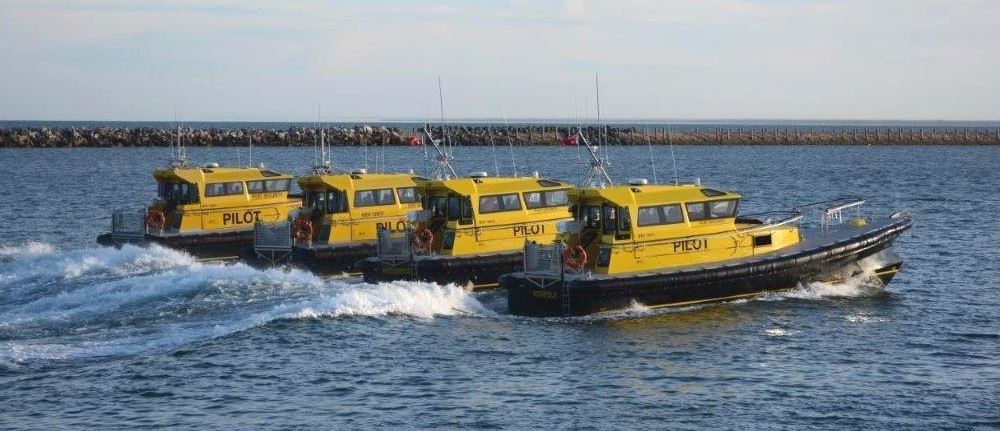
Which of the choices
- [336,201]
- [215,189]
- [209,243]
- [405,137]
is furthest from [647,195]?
[405,137]

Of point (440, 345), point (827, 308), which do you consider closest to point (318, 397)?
point (440, 345)

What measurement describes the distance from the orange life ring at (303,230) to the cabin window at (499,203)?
5.56 m

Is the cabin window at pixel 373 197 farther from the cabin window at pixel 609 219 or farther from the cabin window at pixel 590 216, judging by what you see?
the cabin window at pixel 609 219

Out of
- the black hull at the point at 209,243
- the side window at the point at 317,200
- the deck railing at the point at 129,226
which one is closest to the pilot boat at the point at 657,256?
the side window at the point at 317,200

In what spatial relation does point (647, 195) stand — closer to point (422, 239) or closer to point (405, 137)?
point (422, 239)

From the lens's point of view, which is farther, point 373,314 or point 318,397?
point 373,314

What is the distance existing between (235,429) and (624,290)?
1086 cm

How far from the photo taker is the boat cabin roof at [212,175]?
39344mm

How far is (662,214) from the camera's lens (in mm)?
28938

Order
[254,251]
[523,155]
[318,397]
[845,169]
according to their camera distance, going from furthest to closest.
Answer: [523,155]
[845,169]
[254,251]
[318,397]

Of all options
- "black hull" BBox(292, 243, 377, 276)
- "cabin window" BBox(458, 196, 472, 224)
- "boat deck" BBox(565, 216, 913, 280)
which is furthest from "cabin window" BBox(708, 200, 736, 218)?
"black hull" BBox(292, 243, 377, 276)

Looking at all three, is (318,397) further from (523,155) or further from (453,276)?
(523,155)

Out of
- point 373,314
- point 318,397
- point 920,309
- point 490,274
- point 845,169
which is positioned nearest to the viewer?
point 318,397

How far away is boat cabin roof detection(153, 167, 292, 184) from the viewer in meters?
39.3
